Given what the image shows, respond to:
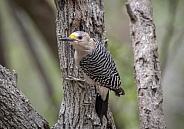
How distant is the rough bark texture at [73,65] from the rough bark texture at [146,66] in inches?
13.7

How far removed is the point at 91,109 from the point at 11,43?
193 inches

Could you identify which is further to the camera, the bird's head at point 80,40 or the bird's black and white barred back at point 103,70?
the bird's black and white barred back at point 103,70

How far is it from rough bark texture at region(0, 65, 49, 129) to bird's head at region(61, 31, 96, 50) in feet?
1.60

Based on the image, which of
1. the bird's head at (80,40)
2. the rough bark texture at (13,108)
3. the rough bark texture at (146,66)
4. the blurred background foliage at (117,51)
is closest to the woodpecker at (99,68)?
the bird's head at (80,40)

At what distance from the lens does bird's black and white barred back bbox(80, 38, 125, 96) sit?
11.3 feet

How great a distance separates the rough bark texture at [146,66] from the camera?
3461 millimetres

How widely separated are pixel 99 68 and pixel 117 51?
174cm

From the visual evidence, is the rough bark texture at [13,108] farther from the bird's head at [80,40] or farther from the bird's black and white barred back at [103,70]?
the bird's black and white barred back at [103,70]

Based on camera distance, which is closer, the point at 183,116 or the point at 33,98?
the point at 183,116

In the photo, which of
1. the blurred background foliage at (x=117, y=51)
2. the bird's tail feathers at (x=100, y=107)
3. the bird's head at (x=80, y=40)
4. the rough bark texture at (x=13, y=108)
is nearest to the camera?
the rough bark texture at (x=13, y=108)

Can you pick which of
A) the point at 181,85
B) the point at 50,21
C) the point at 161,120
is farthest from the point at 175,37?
the point at 161,120

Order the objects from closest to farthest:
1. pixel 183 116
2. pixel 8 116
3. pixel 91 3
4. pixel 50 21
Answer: pixel 8 116 < pixel 91 3 < pixel 50 21 < pixel 183 116

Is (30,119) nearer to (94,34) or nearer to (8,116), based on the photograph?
(8,116)

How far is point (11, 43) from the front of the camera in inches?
316
